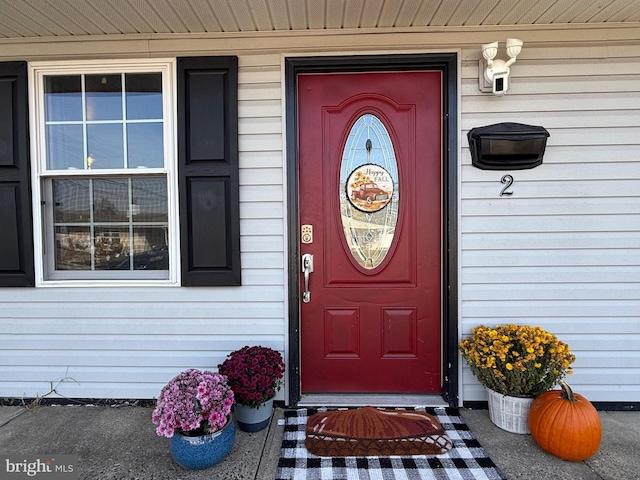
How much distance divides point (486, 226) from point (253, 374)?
1.68 metres

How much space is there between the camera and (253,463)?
1.91 meters

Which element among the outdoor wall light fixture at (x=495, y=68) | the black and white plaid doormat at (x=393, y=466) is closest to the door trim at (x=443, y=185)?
the outdoor wall light fixture at (x=495, y=68)

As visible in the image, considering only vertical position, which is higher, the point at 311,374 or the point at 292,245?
the point at 292,245

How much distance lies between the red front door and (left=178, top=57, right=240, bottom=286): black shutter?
0.45 meters

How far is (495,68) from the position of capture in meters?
2.26

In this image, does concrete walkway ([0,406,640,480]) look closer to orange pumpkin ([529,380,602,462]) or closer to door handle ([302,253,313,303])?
orange pumpkin ([529,380,602,462])

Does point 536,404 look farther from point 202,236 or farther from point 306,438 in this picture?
point 202,236

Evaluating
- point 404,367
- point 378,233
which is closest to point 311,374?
point 404,367

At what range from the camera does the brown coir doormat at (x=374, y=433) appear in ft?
6.46

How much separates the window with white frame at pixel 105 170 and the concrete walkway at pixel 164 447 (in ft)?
2.89

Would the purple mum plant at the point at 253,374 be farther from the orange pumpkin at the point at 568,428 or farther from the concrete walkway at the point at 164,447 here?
the orange pumpkin at the point at 568,428

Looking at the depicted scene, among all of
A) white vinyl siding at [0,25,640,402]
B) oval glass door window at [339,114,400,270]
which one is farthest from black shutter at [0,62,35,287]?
oval glass door window at [339,114,400,270]

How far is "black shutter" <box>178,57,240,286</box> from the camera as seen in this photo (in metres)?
2.38

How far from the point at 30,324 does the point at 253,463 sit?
1805 millimetres
